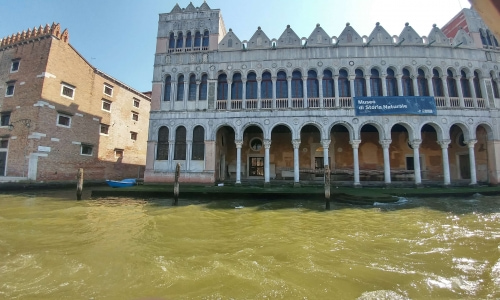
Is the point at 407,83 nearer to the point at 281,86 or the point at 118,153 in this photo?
the point at 281,86

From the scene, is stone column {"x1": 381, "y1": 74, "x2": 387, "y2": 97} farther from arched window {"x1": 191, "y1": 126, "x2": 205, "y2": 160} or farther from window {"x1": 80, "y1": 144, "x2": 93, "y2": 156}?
window {"x1": 80, "y1": 144, "x2": 93, "y2": 156}

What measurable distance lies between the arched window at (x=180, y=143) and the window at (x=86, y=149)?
8.49m

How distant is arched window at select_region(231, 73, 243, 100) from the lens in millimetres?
17578

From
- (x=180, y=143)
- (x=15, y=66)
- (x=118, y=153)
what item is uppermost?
(x=15, y=66)

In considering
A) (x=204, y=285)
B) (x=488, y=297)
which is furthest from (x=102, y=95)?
(x=488, y=297)

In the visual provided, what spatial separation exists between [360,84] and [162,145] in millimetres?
14851

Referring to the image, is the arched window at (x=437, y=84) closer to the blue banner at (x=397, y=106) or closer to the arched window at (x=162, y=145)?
the blue banner at (x=397, y=106)

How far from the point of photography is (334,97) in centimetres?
1662

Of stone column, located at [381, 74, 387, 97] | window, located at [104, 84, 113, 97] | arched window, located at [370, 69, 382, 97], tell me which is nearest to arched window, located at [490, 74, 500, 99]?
stone column, located at [381, 74, 387, 97]

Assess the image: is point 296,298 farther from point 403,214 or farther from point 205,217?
point 403,214

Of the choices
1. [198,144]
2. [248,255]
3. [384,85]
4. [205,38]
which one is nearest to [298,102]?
[384,85]

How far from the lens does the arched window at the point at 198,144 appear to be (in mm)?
17062

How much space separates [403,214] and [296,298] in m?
7.38

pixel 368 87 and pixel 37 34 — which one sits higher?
pixel 37 34
